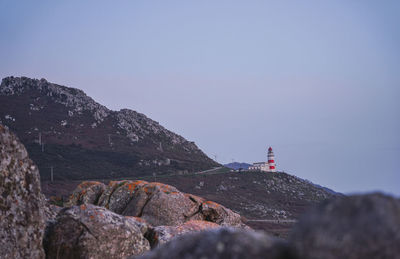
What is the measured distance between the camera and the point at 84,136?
435 ft

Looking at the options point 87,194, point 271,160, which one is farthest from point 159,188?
point 271,160

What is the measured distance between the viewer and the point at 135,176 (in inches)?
4092

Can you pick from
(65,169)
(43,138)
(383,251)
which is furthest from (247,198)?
(383,251)

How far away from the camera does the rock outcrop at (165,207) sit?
59.4 feet

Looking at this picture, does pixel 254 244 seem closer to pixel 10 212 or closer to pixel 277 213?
pixel 10 212

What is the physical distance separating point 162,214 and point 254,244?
16.1 metres

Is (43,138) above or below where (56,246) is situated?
above

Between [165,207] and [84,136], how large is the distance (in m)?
120

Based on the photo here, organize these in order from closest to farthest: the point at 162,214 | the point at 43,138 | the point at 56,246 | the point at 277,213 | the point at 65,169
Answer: the point at 56,246 < the point at 162,214 < the point at 277,213 < the point at 65,169 < the point at 43,138

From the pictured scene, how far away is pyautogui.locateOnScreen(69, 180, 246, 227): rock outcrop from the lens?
18.1 meters

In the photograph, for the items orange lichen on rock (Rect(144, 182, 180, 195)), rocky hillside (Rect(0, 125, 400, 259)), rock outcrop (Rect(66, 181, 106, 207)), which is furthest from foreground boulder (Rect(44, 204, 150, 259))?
rock outcrop (Rect(66, 181, 106, 207))

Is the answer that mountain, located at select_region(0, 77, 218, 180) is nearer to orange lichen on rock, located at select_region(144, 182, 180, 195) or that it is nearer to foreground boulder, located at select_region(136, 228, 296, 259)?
orange lichen on rock, located at select_region(144, 182, 180, 195)

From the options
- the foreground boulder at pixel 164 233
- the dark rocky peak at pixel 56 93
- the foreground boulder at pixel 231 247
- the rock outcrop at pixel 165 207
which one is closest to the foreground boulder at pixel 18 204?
the foreground boulder at pixel 164 233

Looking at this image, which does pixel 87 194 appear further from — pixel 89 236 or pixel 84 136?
pixel 84 136
